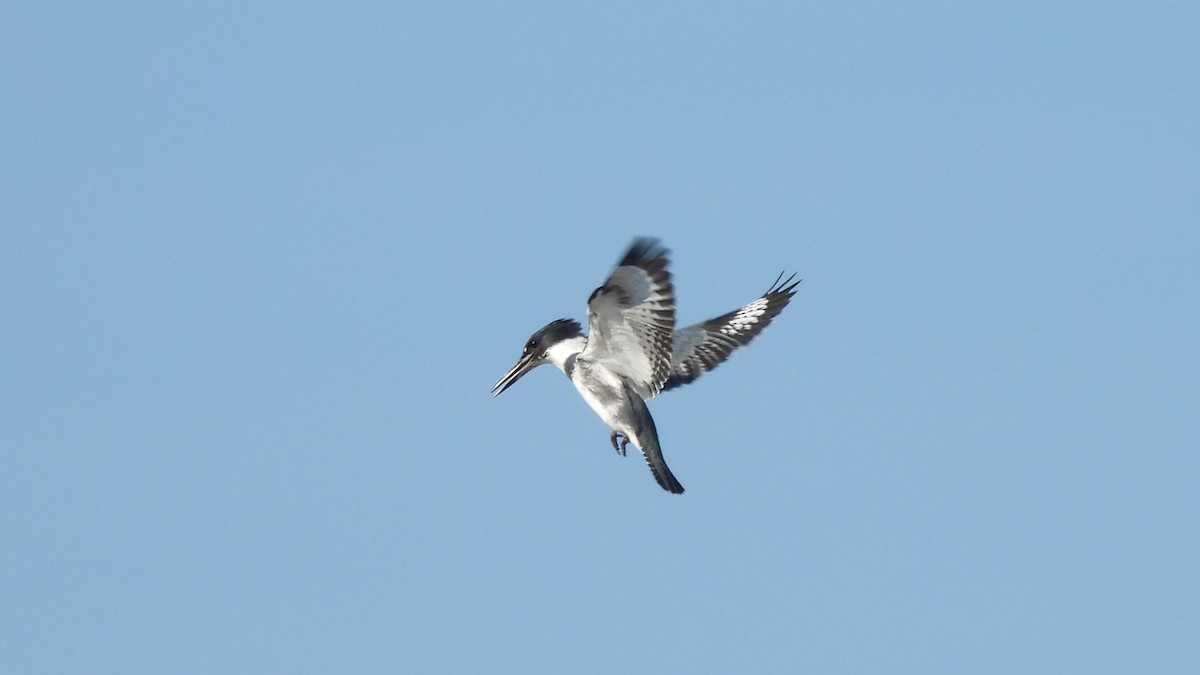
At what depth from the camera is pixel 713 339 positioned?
22.0m

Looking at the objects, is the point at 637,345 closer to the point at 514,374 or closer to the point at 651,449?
the point at 651,449

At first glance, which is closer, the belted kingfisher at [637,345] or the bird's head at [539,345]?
the belted kingfisher at [637,345]

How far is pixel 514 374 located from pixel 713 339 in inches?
93.8

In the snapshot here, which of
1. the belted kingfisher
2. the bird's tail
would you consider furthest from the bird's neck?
the bird's tail

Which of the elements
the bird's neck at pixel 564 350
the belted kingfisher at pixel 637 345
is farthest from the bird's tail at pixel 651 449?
the bird's neck at pixel 564 350

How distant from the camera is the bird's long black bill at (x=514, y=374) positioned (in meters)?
21.1

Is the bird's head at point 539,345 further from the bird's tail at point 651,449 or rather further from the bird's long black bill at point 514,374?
the bird's tail at point 651,449

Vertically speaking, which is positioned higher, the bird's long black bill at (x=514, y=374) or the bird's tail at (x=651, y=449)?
the bird's long black bill at (x=514, y=374)

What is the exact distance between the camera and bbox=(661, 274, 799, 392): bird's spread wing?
21656 millimetres

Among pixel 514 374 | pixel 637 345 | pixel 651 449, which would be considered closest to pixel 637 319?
pixel 637 345

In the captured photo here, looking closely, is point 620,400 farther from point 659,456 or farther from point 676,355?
point 676,355

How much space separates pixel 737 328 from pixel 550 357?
2500 mm

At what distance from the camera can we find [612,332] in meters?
18.4

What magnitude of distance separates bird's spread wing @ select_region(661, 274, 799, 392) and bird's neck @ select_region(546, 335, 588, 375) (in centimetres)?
126
